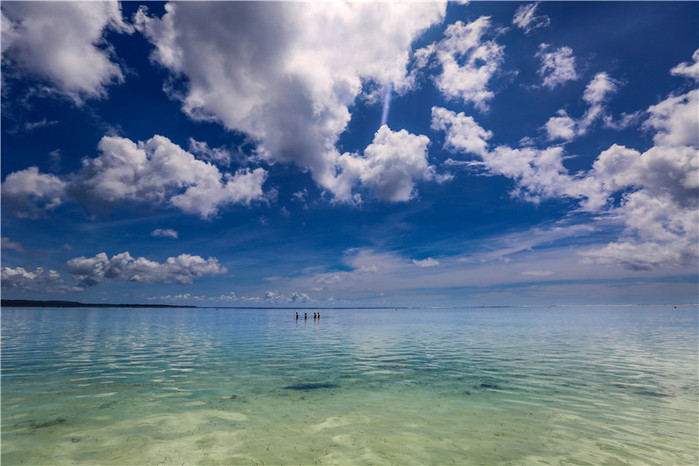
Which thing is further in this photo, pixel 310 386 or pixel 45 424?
pixel 310 386

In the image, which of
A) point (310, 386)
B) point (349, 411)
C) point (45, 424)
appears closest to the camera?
point (45, 424)

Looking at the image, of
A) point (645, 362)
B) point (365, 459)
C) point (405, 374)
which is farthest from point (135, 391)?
point (645, 362)

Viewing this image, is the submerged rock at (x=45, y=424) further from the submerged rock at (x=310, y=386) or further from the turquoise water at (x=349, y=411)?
the submerged rock at (x=310, y=386)

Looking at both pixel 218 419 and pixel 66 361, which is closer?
pixel 218 419

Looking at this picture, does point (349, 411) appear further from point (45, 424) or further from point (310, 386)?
point (45, 424)

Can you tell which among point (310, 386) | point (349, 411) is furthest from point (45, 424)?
point (349, 411)

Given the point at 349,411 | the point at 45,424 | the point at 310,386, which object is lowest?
the point at 310,386

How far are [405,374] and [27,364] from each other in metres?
30.0

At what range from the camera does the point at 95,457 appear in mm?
10367

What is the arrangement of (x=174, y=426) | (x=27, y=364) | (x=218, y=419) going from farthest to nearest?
(x=27, y=364) < (x=218, y=419) < (x=174, y=426)

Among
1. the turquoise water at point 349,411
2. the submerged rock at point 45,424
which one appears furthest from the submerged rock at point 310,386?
the submerged rock at point 45,424

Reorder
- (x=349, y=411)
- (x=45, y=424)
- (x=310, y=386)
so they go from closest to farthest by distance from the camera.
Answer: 1. (x=45, y=424)
2. (x=349, y=411)
3. (x=310, y=386)

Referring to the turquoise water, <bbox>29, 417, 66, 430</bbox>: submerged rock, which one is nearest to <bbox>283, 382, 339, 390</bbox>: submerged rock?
the turquoise water

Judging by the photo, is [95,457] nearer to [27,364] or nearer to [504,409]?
[504,409]
